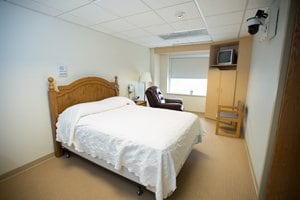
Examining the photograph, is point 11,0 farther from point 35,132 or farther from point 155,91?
point 155,91

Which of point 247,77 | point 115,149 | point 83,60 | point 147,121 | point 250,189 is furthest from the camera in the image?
point 247,77

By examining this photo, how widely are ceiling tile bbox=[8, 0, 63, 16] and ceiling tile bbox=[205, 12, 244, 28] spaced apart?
7.63 ft

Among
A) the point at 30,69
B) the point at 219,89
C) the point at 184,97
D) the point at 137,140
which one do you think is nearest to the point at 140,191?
the point at 137,140

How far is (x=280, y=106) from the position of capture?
123 centimetres

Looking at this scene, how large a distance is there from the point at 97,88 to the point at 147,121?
1.52 m

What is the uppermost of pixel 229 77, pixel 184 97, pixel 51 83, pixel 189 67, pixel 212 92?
pixel 189 67

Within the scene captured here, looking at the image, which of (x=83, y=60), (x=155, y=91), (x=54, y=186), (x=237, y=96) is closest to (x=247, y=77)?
(x=237, y=96)

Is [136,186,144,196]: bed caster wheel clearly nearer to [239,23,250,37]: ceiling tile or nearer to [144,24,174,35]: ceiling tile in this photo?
[144,24,174,35]: ceiling tile

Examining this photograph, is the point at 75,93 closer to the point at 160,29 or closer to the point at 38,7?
the point at 38,7

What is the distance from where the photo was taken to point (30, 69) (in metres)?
2.03

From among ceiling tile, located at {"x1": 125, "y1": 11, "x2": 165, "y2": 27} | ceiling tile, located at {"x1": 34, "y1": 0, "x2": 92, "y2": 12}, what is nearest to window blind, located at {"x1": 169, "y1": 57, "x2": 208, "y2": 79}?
ceiling tile, located at {"x1": 125, "y1": 11, "x2": 165, "y2": 27}

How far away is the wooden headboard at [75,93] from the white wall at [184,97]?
107 inches

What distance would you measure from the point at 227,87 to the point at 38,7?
4.22 m

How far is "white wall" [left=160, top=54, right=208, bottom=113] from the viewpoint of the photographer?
5117mm
